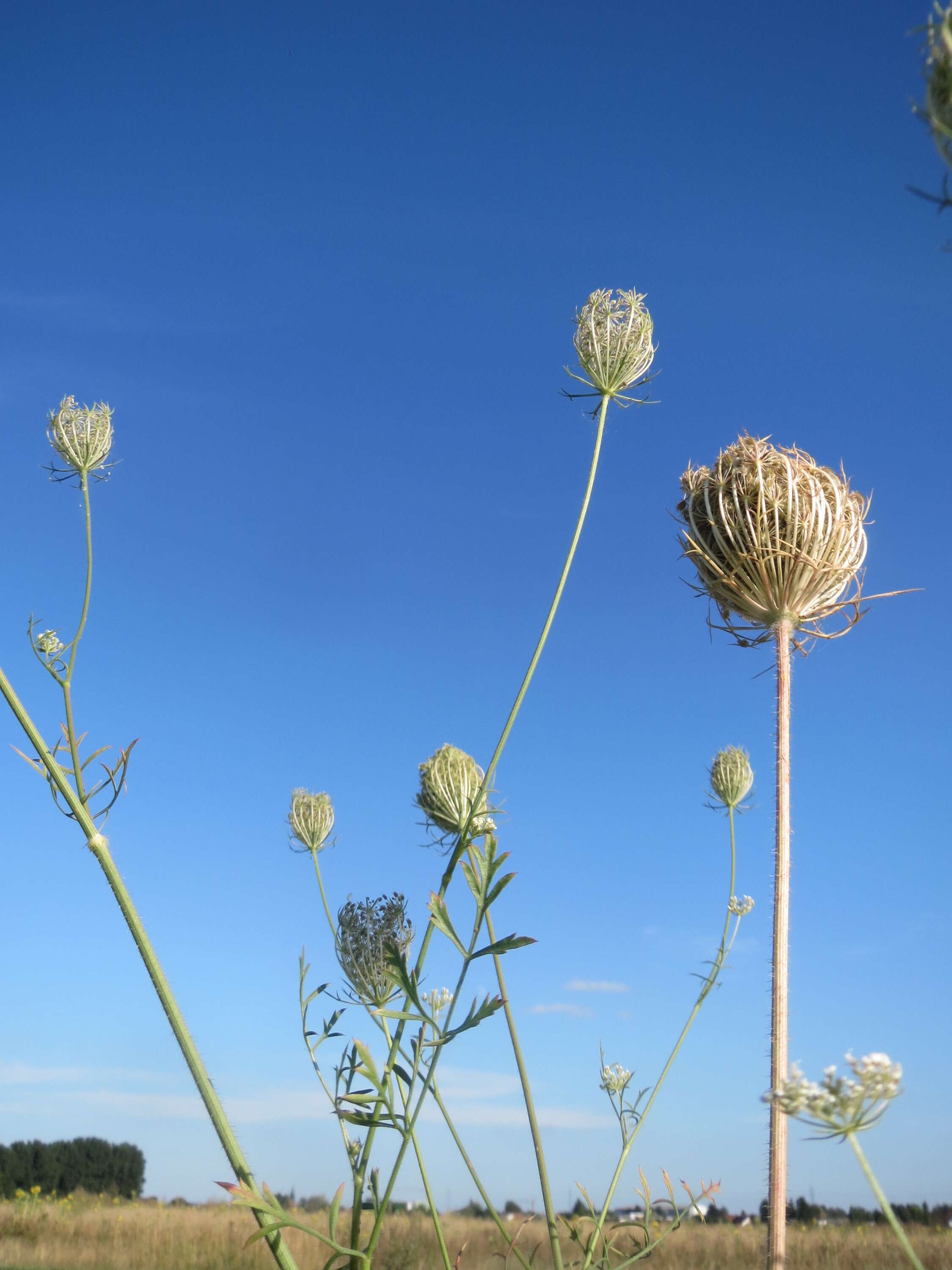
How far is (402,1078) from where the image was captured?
3.37m

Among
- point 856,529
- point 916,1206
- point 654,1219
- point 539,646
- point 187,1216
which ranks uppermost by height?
point 856,529

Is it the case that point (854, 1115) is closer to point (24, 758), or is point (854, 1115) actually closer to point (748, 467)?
point (24, 758)

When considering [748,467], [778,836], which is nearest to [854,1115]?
[778,836]

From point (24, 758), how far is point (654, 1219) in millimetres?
3848

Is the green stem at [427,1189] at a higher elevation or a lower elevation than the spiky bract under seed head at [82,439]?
lower

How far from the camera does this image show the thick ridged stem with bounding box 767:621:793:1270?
12.0 ft

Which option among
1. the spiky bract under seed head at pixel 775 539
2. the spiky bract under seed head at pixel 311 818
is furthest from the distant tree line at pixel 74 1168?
the spiky bract under seed head at pixel 775 539

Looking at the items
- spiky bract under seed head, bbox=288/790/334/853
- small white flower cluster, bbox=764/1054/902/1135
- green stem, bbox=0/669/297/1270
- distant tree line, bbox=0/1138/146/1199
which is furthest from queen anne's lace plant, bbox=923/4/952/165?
distant tree line, bbox=0/1138/146/1199

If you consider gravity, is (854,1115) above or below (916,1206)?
above

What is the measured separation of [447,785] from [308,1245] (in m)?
17.2

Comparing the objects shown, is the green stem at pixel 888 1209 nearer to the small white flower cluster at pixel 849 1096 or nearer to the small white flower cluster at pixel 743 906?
the small white flower cluster at pixel 849 1096

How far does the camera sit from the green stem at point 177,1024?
299 cm

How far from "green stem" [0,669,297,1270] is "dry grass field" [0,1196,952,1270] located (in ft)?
33.5

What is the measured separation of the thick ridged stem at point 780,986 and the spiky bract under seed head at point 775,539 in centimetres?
50
